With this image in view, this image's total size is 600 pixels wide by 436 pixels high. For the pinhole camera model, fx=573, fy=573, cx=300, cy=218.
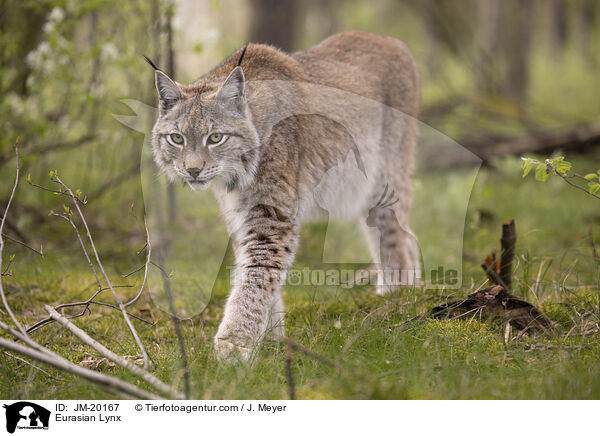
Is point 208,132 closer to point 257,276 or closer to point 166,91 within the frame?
point 166,91

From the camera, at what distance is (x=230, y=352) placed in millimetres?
3340

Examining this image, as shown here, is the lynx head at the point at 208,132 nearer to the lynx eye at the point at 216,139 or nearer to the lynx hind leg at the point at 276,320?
the lynx eye at the point at 216,139

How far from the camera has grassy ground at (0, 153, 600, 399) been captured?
114 inches

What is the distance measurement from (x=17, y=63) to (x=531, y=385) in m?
6.57

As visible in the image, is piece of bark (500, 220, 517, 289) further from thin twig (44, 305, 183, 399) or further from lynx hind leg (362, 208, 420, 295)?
thin twig (44, 305, 183, 399)

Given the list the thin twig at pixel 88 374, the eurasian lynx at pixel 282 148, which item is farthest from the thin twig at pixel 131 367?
the eurasian lynx at pixel 282 148

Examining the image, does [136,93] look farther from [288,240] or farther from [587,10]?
[587,10]

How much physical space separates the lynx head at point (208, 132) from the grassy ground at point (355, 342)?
103 cm

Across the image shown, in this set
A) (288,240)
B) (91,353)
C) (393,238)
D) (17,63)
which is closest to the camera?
(91,353)

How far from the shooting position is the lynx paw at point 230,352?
327 cm

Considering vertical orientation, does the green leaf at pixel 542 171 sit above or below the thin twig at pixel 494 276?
above

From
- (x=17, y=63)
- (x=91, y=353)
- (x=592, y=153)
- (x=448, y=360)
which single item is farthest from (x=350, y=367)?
(x=592, y=153)

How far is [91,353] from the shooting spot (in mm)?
3658
